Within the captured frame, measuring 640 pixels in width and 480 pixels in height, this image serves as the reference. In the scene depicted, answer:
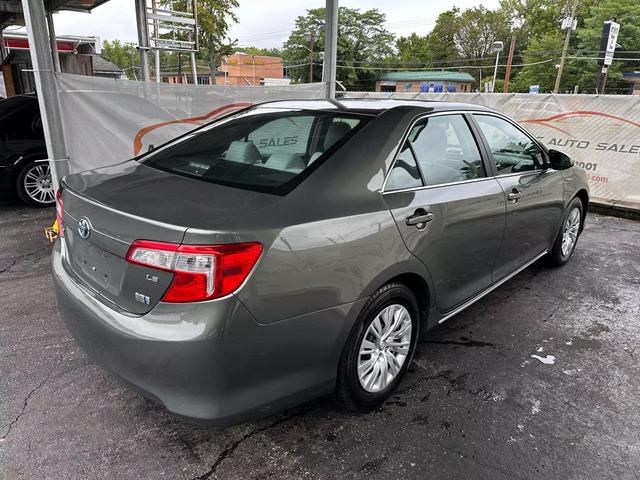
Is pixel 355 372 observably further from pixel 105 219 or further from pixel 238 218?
pixel 105 219

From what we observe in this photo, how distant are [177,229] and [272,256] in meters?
0.37

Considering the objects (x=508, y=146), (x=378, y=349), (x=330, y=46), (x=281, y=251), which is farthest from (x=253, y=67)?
(x=281, y=251)

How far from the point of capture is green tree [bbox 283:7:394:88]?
226ft

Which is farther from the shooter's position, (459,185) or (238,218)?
(459,185)

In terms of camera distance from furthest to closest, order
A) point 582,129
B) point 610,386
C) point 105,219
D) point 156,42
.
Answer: point 156,42 → point 582,129 → point 610,386 → point 105,219

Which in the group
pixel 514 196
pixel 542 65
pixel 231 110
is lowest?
pixel 514 196

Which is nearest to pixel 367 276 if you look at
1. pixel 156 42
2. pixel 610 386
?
pixel 610 386

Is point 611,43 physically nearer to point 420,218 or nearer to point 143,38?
point 143,38

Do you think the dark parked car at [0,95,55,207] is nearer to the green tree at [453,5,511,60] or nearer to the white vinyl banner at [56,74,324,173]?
the white vinyl banner at [56,74,324,173]

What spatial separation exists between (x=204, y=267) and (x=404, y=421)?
56.4 inches

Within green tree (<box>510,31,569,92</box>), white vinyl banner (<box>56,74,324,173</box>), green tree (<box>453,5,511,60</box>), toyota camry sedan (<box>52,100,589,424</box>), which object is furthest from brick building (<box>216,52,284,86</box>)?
toyota camry sedan (<box>52,100,589,424</box>)

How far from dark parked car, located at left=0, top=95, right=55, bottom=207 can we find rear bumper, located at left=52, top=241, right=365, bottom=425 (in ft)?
17.7

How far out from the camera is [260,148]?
2.72m

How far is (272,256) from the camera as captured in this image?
1850 millimetres
